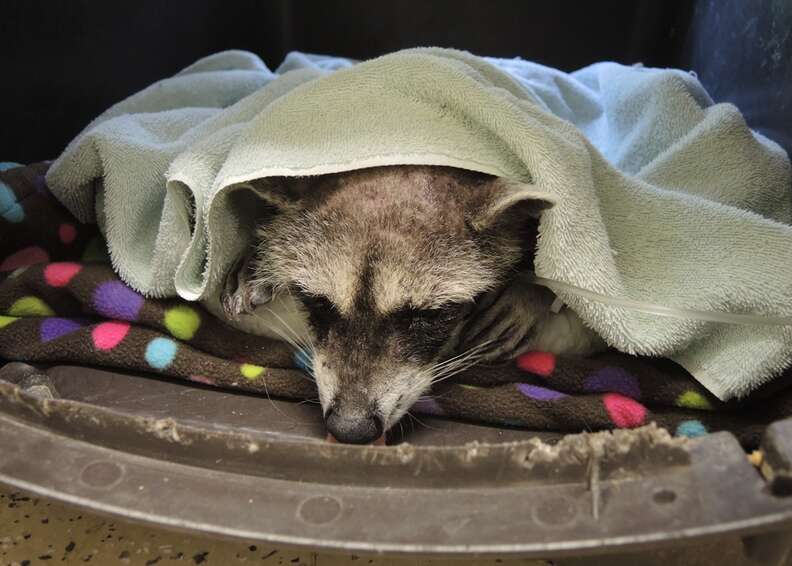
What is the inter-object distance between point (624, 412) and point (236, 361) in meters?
0.72

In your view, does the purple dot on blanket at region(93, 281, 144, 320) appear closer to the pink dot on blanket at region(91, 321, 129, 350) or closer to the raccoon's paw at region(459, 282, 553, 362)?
the pink dot on blanket at region(91, 321, 129, 350)

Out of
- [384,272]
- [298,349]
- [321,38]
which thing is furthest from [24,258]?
[321,38]

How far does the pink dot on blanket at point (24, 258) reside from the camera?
1574mm

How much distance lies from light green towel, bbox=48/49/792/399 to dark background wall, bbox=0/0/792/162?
29 cm

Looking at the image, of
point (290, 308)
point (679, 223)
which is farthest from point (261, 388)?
point (679, 223)

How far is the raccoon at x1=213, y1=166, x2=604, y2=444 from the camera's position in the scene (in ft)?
3.85

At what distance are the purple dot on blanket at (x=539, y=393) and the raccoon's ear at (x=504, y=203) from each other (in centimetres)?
29

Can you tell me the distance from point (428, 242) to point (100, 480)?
0.61m

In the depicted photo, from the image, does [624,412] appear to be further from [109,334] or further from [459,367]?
[109,334]

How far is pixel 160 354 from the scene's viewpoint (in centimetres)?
136

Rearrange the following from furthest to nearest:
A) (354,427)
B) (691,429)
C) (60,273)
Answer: (60,273) < (691,429) < (354,427)

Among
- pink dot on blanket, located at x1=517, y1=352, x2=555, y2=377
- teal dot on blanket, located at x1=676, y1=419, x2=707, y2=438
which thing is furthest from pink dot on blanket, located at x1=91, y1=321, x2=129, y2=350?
teal dot on blanket, located at x1=676, y1=419, x2=707, y2=438

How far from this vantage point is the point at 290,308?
141 cm

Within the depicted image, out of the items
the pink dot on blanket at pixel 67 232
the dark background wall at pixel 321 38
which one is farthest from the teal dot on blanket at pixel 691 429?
the pink dot on blanket at pixel 67 232
